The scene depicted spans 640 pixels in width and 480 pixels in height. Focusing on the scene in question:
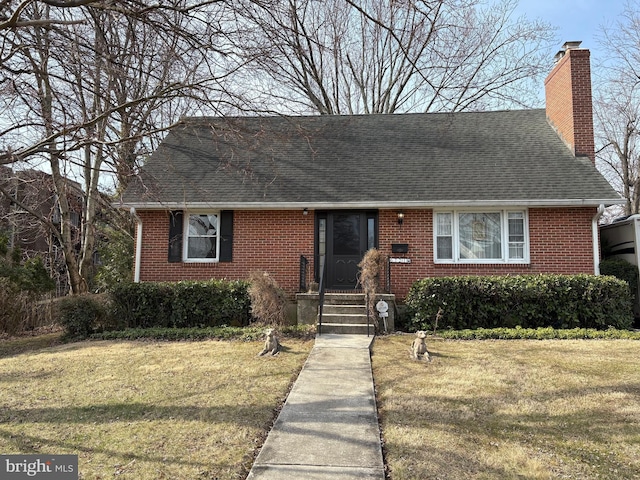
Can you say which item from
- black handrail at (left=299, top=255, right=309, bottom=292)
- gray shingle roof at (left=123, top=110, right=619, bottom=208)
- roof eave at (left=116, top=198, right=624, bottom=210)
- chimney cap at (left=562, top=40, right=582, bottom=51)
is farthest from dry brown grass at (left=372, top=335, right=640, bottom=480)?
chimney cap at (left=562, top=40, right=582, bottom=51)

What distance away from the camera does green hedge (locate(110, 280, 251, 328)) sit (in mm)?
9281

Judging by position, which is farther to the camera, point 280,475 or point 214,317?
point 214,317

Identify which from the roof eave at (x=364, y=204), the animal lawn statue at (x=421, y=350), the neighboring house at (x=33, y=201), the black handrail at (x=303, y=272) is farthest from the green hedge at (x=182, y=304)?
→ the animal lawn statue at (x=421, y=350)

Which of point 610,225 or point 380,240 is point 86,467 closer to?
point 380,240

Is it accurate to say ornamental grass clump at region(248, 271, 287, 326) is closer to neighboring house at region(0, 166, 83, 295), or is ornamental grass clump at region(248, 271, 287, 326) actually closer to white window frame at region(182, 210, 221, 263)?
white window frame at region(182, 210, 221, 263)

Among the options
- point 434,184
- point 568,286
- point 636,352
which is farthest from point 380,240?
point 636,352

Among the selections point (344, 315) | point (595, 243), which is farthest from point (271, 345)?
point (595, 243)

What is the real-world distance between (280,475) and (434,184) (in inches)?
350

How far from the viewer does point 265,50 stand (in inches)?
247

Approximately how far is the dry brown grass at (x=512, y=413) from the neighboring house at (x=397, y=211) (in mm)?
3772

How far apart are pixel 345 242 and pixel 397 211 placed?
1.57m

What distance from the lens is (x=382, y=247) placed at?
1052 cm

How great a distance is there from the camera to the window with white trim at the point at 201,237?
11.0 m

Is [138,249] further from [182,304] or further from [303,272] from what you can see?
[303,272]
